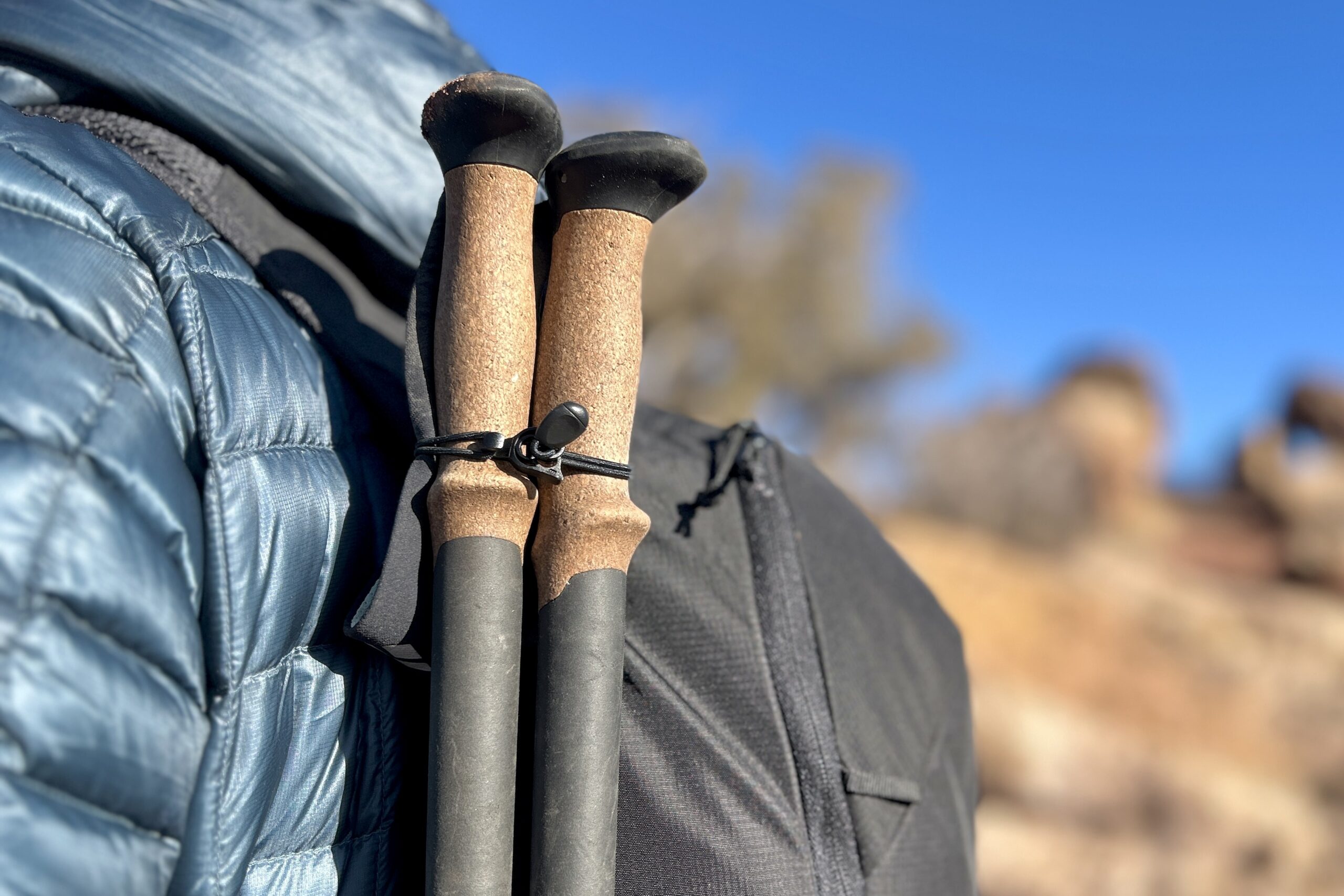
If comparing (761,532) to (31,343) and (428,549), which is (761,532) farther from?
(31,343)

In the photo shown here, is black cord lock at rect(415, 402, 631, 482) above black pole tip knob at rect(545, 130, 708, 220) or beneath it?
beneath

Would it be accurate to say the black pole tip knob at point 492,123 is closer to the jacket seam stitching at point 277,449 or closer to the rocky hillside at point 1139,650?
the jacket seam stitching at point 277,449

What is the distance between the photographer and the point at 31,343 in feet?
2.03

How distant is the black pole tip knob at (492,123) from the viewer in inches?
30.0

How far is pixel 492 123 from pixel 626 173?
11cm

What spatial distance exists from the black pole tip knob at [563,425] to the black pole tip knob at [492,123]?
8.3 inches

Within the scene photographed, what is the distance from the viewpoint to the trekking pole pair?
0.75 metres

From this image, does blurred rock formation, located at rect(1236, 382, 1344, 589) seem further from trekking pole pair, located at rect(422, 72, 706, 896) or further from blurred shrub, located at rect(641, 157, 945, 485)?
trekking pole pair, located at rect(422, 72, 706, 896)

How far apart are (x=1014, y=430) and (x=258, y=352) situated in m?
12.8

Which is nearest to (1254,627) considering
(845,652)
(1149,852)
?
(1149,852)

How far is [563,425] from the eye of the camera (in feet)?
2.47

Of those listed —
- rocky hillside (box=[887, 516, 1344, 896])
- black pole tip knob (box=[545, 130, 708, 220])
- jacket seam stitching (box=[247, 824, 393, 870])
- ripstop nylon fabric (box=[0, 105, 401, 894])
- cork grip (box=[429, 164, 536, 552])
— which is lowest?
jacket seam stitching (box=[247, 824, 393, 870])

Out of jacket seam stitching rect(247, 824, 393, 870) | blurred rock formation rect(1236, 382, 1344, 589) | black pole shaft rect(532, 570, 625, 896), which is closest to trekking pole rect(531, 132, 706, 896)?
black pole shaft rect(532, 570, 625, 896)

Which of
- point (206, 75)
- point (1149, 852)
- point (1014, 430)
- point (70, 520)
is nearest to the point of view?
point (70, 520)
